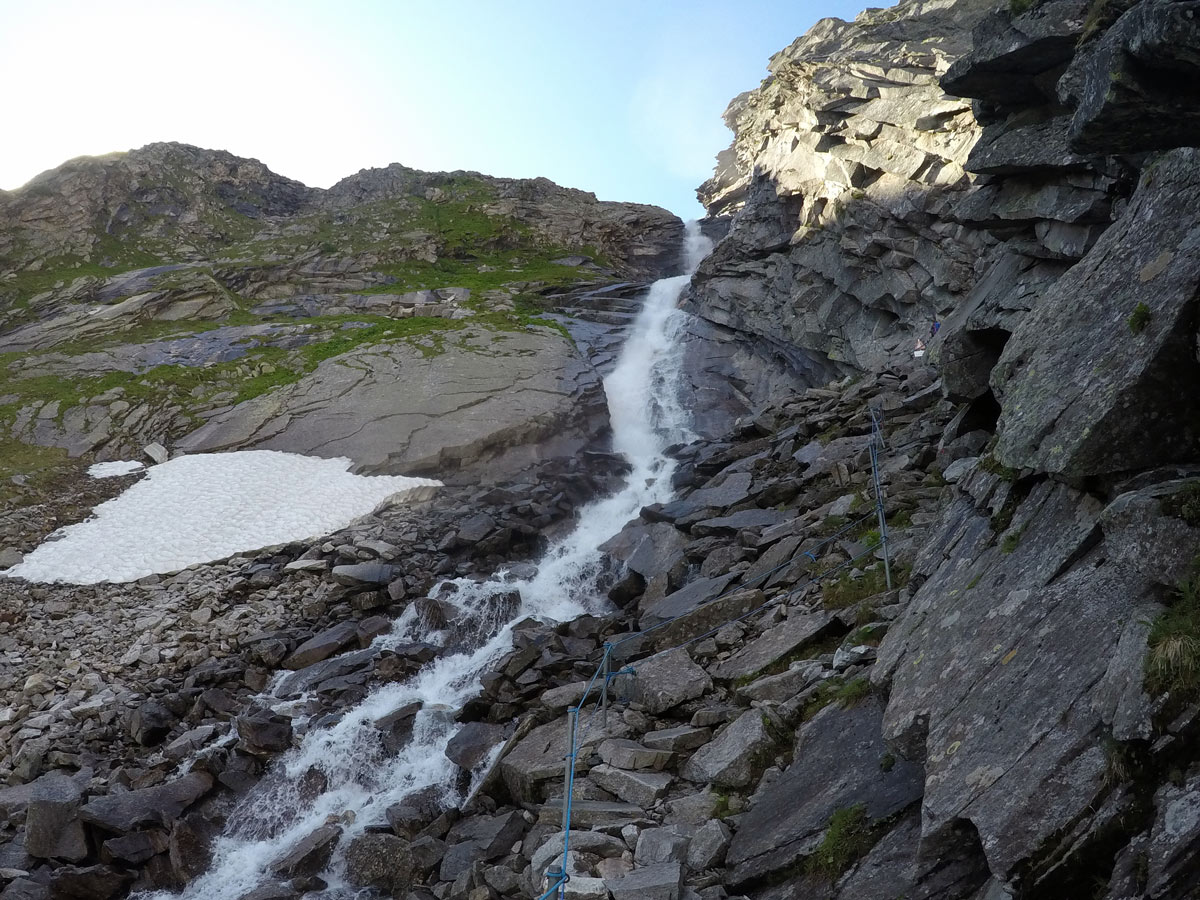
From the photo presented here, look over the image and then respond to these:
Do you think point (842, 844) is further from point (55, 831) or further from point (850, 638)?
point (55, 831)

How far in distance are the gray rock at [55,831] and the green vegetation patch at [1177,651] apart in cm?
1697

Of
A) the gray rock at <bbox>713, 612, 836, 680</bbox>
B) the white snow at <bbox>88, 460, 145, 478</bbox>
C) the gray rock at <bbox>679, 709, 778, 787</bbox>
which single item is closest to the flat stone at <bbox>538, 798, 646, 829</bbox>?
the gray rock at <bbox>679, 709, 778, 787</bbox>

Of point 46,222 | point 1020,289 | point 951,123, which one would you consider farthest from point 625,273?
point 1020,289

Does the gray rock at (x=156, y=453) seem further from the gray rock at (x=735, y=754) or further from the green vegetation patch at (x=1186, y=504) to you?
the green vegetation patch at (x=1186, y=504)

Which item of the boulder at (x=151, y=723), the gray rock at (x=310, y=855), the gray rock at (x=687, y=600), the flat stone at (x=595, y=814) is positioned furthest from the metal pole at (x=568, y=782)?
the boulder at (x=151, y=723)

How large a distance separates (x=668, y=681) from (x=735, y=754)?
2.81 m

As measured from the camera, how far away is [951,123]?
105 ft

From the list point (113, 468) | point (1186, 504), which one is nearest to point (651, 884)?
point (1186, 504)

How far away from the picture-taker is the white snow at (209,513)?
24.7 meters

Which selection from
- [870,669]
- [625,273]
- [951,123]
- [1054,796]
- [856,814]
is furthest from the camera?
[625,273]

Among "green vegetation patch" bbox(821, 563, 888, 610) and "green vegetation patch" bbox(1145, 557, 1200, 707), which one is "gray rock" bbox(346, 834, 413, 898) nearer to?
"green vegetation patch" bbox(821, 563, 888, 610)

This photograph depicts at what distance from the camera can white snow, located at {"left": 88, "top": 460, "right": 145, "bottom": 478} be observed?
106 feet

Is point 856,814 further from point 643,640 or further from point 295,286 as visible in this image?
point 295,286

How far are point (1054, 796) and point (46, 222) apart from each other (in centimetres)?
9355
